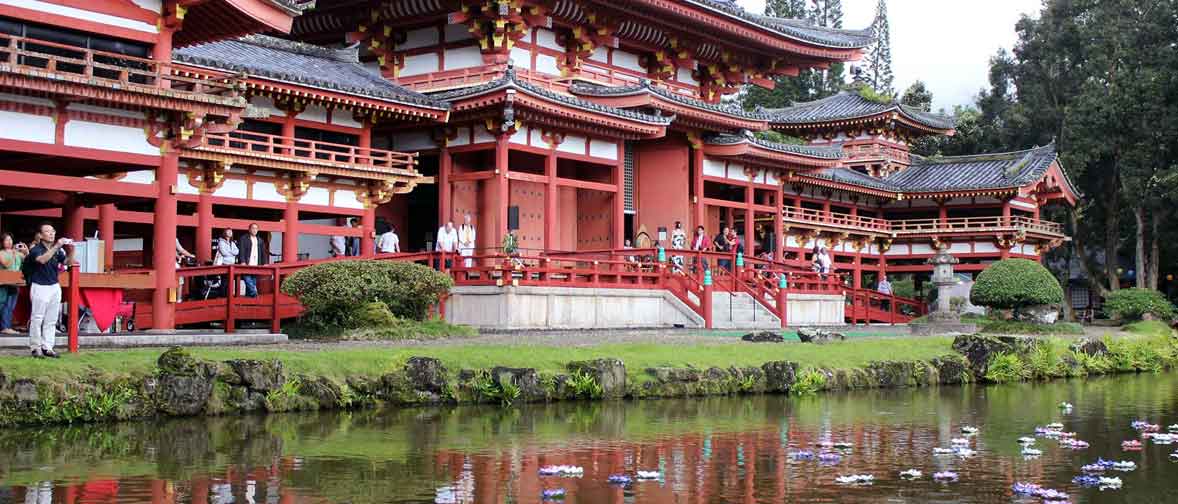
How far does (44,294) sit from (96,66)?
231 inches

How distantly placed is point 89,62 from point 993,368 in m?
17.6

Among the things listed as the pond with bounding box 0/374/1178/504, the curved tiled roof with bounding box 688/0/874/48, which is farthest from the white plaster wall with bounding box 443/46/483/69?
the pond with bounding box 0/374/1178/504

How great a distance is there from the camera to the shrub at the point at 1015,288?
3553cm

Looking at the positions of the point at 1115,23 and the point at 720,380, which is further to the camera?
the point at 1115,23

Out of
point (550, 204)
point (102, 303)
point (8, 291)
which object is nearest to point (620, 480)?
point (102, 303)

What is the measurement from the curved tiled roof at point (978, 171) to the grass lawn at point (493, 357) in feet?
105

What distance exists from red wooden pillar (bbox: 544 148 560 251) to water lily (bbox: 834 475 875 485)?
21683 millimetres

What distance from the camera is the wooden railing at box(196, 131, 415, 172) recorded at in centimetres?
2811

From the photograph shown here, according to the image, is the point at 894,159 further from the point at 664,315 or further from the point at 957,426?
the point at 957,426

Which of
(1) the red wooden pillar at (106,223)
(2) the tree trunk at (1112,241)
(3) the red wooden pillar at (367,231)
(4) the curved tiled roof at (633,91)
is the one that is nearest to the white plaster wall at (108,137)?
(1) the red wooden pillar at (106,223)

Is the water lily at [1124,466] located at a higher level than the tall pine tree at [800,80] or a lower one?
lower

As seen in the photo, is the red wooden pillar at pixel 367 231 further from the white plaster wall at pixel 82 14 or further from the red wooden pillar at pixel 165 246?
the white plaster wall at pixel 82 14

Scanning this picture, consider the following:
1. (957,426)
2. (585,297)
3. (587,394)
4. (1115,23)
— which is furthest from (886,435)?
(1115,23)

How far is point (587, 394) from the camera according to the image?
1838 cm
